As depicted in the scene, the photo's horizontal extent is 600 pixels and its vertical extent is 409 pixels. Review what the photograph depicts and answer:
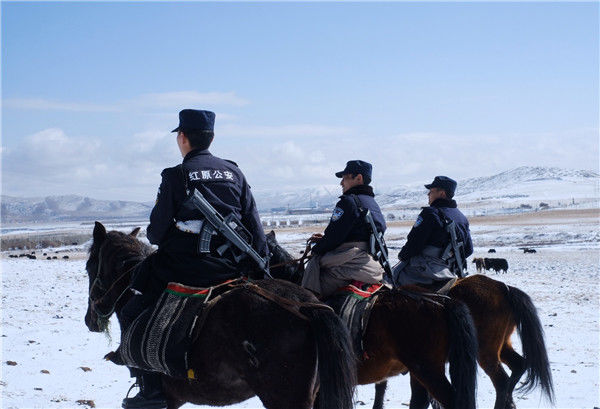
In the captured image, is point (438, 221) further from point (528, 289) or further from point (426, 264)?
point (528, 289)

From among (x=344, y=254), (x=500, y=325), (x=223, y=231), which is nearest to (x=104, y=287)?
(x=223, y=231)

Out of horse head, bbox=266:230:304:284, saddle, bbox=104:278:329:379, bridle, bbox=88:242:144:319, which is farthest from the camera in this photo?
horse head, bbox=266:230:304:284

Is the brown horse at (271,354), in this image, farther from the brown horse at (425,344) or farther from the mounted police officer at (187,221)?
the brown horse at (425,344)

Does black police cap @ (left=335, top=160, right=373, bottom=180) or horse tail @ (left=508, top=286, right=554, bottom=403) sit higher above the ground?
black police cap @ (left=335, top=160, right=373, bottom=180)

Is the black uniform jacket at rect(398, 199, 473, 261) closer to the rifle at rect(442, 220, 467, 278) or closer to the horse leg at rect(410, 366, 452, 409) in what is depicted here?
the rifle at rect(442, 220, 467, 278)

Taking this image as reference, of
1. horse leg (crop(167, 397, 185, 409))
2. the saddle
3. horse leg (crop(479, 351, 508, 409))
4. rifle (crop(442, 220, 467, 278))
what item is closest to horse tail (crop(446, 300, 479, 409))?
horse leg (crop(479, 351, 508, 409))

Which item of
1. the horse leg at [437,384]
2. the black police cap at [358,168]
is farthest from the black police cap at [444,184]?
the horse leg at [437,384]

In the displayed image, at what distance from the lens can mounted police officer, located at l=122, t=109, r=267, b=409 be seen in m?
4.67

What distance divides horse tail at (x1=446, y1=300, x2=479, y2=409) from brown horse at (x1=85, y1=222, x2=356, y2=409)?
1548 millimetres

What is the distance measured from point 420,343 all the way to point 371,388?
137 inches

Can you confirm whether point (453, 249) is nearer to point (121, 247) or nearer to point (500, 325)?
point (500, 325)

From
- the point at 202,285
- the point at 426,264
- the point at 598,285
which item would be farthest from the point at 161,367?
the point at 598,285

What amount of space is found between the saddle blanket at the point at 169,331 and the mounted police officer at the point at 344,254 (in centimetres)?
154

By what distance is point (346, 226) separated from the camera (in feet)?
Answer: 19.9
